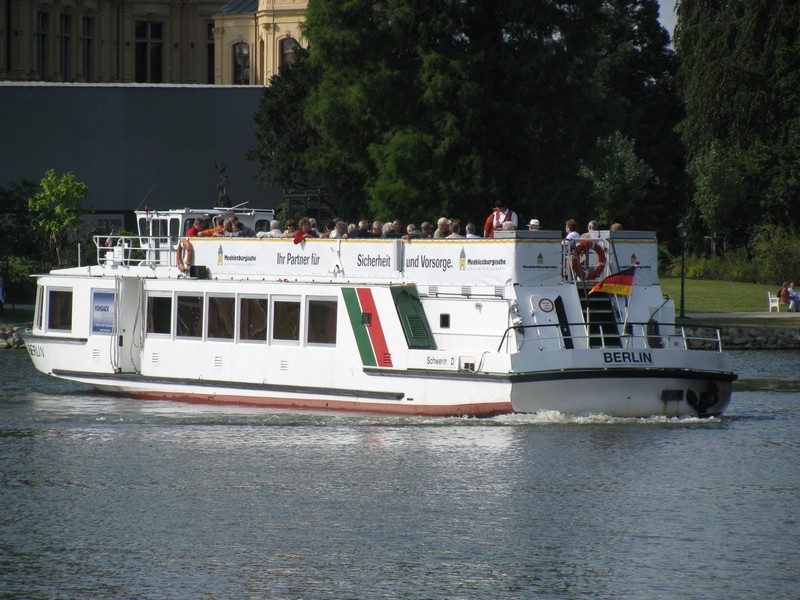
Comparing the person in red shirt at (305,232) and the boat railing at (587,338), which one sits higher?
the person in red shirt at (305,232)

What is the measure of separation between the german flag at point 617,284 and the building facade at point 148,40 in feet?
216

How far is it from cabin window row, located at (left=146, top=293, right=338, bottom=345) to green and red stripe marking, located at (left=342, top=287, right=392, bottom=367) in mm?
510

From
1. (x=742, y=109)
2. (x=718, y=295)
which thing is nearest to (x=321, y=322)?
(x=718, y=295)

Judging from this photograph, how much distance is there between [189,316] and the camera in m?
30.5

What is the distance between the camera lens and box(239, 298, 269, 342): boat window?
96.4 ft

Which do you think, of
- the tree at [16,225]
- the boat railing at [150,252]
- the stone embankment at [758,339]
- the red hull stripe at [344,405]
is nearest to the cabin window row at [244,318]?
the boat railing at [150,252]

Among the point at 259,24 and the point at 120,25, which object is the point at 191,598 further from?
the point at 120,25

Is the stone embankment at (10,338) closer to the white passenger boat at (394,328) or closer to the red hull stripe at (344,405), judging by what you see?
the white passenger boat at (394,328)

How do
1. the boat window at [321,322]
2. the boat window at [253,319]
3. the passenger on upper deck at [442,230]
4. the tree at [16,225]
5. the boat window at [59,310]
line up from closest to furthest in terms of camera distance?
the passenger on upper deck at [442,230] → the boat window at [321,322] → the boat window at [253,319] → the boat window at [59,310] → the tree at [16,225]

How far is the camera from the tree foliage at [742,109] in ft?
223

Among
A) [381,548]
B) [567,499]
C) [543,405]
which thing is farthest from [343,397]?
[381,548]

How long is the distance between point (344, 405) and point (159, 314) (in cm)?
498

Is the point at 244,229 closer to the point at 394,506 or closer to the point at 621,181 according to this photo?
the point at 394,506

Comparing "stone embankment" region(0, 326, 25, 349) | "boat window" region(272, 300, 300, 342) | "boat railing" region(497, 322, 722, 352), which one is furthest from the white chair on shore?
"boat window" region(272, 300, 300, 342)
